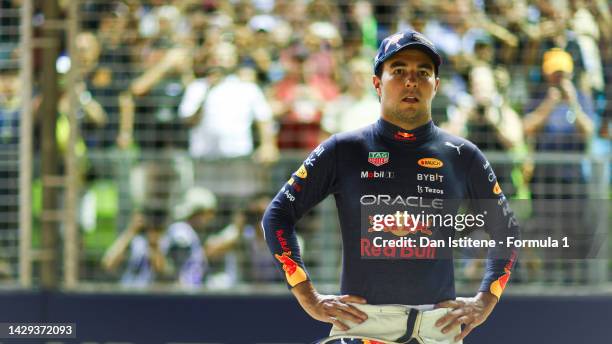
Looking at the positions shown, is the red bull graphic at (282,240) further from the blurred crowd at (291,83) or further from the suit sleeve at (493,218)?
the blurred crowd at (291,83)

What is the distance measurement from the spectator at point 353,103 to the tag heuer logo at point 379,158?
3034 millimetres

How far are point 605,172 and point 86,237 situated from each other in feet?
10.8

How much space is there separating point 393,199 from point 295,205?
37 cm

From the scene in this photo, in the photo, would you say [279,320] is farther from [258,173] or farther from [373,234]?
[373,234]

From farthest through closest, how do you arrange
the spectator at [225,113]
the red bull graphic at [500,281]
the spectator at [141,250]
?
the spectator at [225,113] < the spectator at [141,250] < the red bull graphic at [500,281]

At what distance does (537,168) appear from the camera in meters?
7.11

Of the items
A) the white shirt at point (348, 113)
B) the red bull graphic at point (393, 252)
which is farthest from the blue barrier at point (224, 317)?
the red bull graphic at point (393, 252)

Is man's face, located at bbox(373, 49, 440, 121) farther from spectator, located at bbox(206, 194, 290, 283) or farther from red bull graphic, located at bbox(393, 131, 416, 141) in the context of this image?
spectator, located at bbox(206, 194, 290, 283)

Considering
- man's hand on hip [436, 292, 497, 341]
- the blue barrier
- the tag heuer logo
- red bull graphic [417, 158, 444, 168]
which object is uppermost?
the tag heuer logo

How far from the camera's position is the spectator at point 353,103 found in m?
7.22

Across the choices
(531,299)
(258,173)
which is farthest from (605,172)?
(258,173)

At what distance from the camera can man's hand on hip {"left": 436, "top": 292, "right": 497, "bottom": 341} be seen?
4062 mm

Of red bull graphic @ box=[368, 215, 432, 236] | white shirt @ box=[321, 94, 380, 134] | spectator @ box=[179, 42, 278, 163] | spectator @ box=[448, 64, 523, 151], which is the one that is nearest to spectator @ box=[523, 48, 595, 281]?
spectator @ box=[448, 64, 523, 151]

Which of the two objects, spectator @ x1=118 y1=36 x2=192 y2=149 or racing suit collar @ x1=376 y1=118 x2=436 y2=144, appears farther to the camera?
spectator @ x1=118 y1=36 x2=192 y2=149
